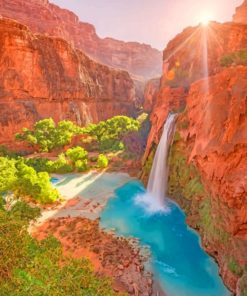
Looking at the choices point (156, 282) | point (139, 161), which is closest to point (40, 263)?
point (156, 282)

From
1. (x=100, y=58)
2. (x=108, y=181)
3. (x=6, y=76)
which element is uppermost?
(x=100, y=58)

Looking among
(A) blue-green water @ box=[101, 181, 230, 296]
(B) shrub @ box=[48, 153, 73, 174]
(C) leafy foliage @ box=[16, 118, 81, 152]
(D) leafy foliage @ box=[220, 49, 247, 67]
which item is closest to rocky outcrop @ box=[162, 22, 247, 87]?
(D) leafy foliage @ box=[220, 49, 247, 67]

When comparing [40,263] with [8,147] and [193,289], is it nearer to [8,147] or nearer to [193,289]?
[193,289]

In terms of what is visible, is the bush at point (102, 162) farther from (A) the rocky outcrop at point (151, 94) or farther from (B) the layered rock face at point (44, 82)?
(A) the rocky outcrop at point (151, 94)

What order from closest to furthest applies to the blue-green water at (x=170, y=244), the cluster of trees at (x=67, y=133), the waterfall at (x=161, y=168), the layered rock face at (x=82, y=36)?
1. the blue-green water at (x=170, y=244)
2. the waterfall at (x=161, y=168)
3. the cluster of trees at (x=67, y=133)
4. the layered rock face at (x=82, y=36)

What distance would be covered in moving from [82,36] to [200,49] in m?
78.0

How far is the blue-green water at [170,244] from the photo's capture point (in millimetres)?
14094

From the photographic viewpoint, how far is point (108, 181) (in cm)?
3294

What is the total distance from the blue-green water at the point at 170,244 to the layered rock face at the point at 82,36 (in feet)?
253

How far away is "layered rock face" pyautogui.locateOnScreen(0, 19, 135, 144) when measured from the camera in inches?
1697

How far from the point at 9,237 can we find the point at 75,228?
13.4 meters

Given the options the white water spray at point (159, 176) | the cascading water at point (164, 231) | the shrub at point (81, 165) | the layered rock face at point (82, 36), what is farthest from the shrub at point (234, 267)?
the layered rock face at point (82, 36)

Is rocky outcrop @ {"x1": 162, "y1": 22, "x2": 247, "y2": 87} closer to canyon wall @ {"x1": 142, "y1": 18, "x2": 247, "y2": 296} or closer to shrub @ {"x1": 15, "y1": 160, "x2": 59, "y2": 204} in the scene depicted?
canyon wall @ {"x1": 142, "y1": 18, "x2": 247, "y2": 296}

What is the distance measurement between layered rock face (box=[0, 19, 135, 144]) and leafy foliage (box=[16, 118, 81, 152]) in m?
4.24
